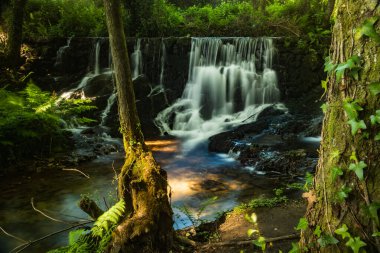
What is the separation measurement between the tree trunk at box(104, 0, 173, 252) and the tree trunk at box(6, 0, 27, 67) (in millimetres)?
11493

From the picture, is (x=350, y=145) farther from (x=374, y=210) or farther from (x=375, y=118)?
(x=374, y=210)

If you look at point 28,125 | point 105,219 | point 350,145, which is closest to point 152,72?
point 28,125

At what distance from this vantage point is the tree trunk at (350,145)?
7.16ft

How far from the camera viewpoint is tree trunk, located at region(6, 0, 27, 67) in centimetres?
1360

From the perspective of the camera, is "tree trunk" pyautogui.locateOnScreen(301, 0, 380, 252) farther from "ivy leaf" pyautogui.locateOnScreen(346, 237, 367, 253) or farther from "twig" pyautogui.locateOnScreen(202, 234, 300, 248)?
"twig" pyautogui.locateOnScreen(202, 234, 300, 248)

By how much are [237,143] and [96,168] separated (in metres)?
4.00

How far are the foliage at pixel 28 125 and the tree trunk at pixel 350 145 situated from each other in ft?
25.3

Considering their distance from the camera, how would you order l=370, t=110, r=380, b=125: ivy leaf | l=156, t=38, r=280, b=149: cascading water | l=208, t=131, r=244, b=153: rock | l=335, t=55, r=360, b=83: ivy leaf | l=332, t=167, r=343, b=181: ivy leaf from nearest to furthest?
l=370, t=110, r=380, b=125: ivy leaf < l=335, t=55, r=360, b=83: ivy leaf < l=332, t=167, r=343, b=181: ivy leaf < l=208, t=131, r=244, b=153: rock < l=156, t=38, r=280, b=149: cascading water

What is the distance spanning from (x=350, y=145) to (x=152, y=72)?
45.3 feet

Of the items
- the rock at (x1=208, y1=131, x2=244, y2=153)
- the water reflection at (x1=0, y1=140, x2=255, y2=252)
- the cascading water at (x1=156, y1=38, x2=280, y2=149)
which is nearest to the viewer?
the water reflection at (x1=0, y1=140, x2=255, y2=252)

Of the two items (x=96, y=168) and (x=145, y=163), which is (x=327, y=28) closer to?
(x=96, y=168)

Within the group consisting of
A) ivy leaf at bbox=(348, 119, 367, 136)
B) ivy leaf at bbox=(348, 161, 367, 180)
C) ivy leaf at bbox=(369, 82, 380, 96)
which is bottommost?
ivy leaf at bbox=(348, 161, 367, 180)

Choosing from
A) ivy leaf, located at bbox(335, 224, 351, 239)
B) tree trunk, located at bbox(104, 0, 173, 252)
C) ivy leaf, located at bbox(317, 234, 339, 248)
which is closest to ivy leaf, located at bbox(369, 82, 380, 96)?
ivy leaf, located at bbox(335, 224, 351, 239)

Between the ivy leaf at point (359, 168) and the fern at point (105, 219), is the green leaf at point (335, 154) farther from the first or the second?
the fern at point (105, 219)
